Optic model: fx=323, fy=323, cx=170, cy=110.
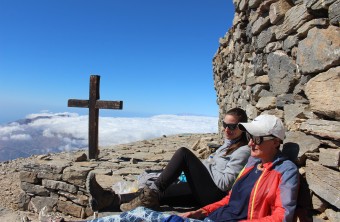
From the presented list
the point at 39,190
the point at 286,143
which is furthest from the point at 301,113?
the point at 39,190

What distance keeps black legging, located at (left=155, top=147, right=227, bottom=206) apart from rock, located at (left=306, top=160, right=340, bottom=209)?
1.13 meters

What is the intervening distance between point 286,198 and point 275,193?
0.41 ft

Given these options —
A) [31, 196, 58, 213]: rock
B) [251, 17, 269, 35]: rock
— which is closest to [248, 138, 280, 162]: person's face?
[251, 17, 269, 35]: rock

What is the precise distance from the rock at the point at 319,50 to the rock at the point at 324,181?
2.85ft

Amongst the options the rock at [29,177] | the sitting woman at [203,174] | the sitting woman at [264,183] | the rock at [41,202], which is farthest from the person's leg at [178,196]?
the rock at [29,177]

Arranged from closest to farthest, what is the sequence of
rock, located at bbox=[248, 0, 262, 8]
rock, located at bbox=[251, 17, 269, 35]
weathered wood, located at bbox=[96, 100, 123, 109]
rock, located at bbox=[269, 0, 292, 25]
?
rock, located at bbox=[269, 0, 292, 25], rock, located at bbox=[251, 17, 269, 35], rock, located at bbox=[248, 0, 262, 8], weathered wood, located at bbox=[96, 100, 123, 109]

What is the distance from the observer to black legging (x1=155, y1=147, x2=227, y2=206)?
365 cm

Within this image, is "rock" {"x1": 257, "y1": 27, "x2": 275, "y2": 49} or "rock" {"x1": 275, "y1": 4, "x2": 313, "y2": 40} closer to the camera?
"rock" {"x1": 275, "y1": 4, "x2": 313, "y2": 40}

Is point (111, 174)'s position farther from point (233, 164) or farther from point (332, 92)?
point (332, 92)

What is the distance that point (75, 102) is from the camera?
889cm

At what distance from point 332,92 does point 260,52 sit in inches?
76.5

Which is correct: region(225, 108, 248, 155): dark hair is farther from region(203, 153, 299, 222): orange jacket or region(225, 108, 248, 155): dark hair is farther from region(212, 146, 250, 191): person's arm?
region(203, 153, 299, 222): orange jacket

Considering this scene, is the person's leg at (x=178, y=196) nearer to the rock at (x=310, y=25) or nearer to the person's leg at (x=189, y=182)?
the person's leg at (x=189, y=182)

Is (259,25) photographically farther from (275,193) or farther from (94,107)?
(94,107)
